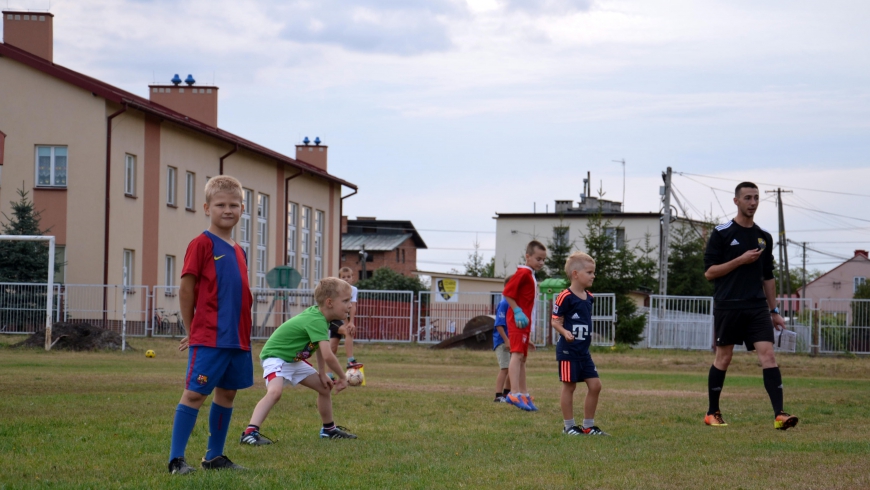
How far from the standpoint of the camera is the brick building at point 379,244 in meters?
95.9

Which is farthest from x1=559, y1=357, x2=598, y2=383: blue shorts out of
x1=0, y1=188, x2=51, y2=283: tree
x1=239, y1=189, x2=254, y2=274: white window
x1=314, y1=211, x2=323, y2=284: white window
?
x1=314, y1=211, x2=323, y2=284: white window

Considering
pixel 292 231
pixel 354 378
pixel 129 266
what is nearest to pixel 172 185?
pixel 129 266

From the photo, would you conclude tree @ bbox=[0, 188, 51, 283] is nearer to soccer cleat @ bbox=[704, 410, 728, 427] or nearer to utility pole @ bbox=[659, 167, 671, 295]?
utility pole @ bbox=[659, 167, 671, 295]

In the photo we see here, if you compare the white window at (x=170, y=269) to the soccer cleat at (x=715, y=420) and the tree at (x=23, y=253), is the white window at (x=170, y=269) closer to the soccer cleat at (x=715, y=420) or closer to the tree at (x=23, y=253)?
the tree at (x=23, y=253)

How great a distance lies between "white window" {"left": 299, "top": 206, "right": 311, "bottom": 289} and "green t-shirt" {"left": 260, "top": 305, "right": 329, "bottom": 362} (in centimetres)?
4586

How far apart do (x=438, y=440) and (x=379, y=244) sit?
294 feet

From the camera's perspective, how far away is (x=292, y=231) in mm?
52094

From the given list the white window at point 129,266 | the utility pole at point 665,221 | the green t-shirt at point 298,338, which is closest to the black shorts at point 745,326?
the green t-shirt at point 298,338

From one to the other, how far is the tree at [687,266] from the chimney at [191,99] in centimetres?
3125

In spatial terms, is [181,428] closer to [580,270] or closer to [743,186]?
[580,270]

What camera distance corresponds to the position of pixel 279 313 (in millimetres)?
39750

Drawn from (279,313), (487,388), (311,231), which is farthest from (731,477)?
(311,231)

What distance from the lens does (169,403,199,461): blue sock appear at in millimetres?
6027

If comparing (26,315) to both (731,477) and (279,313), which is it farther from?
(731,477)
